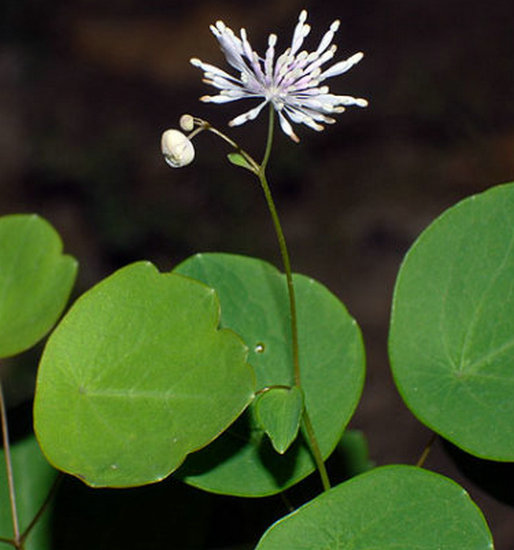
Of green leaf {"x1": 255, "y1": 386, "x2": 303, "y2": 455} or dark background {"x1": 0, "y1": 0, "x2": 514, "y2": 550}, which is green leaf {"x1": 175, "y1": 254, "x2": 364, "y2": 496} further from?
dark background {"x1": 0, "y1": 0, "x2": 514, "y2": 550}

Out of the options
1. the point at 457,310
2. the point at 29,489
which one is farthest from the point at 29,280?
the point at 457,310

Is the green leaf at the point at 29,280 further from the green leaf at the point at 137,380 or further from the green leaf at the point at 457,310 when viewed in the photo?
the green leaf at the point at 457,310

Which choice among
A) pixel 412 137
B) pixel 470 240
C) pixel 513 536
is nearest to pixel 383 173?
pixel 412 137

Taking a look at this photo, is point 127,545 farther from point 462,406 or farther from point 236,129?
point 236,129

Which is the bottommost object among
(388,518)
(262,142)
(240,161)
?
(262,142)

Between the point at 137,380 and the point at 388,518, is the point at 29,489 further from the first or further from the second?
the point at 388,518
